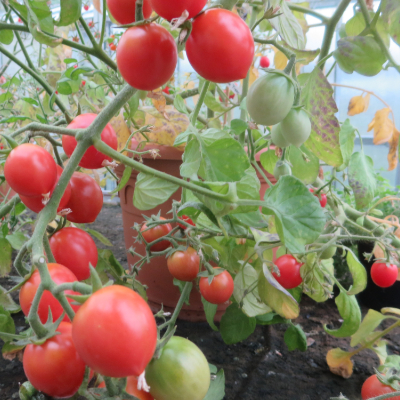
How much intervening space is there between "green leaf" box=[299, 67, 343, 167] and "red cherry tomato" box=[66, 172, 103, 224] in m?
0.22

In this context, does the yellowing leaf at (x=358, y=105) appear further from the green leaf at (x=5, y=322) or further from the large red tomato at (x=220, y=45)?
the green leaf at (x=5, y=322)

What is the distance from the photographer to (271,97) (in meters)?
0.27

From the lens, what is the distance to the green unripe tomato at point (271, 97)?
27cm

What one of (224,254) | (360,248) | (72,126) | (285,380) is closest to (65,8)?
(72,126)

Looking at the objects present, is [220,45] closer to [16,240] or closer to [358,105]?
[16,240]

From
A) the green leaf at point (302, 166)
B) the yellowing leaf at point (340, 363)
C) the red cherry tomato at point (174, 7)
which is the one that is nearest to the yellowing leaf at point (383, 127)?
the green leaf at point (302, 166)

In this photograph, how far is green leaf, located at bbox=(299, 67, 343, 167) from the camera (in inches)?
11.8

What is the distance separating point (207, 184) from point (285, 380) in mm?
461

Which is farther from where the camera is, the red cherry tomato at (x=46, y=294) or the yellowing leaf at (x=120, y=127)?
the yellowing leaf at (x=120, y=127)

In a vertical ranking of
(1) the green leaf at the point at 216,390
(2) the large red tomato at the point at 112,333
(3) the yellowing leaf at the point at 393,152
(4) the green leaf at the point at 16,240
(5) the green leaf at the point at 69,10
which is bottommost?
(1) the green leaf at the point at 216,390

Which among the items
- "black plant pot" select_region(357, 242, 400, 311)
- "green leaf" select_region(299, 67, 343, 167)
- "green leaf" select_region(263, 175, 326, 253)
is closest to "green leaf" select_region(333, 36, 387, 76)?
"green leaf" select_region(299, 67, 343, 167)

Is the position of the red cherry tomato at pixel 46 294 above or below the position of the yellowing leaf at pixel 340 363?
above

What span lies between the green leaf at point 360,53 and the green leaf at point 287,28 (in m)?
0.04

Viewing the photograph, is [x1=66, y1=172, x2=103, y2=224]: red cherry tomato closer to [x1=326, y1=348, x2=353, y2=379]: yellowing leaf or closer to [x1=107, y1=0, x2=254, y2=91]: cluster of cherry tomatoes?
[x1=107, y1=0, x2=254, y2=91]: cluster of cherry tomatoes
